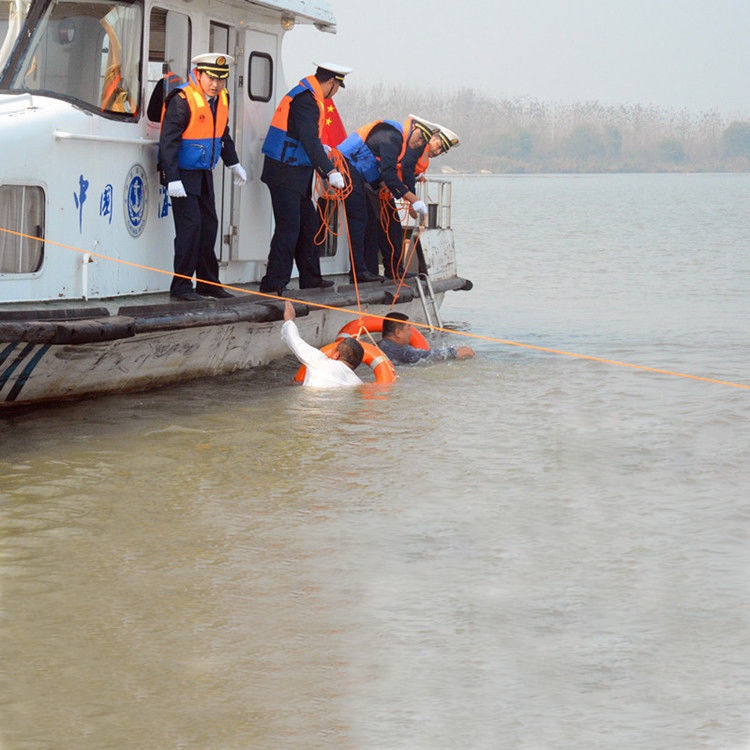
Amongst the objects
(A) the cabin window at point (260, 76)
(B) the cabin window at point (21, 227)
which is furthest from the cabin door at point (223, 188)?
(B) the cabin window at point (21, 227)

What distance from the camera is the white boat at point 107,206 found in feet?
26.2

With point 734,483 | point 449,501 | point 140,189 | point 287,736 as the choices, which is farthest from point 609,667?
point 140,189

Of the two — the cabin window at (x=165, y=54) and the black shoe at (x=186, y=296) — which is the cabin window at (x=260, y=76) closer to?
A: the cabin window at (x=165, y=54)

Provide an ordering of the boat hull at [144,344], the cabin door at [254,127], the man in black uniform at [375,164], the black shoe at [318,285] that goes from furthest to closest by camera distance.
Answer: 1. the man in black uniform at [375,164]
2. the black shoe at [318,285]
3. the cabin door at [254,127]
4. the boat hull at [144,344]

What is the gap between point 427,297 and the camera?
13336 millimetres

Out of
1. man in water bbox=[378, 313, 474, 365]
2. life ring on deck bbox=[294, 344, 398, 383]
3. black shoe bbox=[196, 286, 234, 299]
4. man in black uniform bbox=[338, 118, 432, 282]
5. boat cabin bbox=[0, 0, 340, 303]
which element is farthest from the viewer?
man in black uniform bbox=[338, 118, 432, 282]

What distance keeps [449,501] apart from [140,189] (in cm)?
335

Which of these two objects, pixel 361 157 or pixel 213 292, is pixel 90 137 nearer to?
pixel 213 292

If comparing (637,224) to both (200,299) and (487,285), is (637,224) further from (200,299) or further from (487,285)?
(200,299)

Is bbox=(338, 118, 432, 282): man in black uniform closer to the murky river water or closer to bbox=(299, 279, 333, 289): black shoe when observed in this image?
bbox=(299, 279, 333, 289): black shoe

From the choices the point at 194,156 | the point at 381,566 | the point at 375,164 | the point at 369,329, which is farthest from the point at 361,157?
the point at 381,566

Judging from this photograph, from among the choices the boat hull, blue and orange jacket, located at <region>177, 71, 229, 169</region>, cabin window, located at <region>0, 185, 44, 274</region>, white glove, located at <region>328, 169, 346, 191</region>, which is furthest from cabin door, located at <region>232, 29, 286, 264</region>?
cabin window, located at <region>0, 185, 44, 274</region>

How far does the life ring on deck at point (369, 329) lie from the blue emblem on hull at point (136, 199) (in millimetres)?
2449

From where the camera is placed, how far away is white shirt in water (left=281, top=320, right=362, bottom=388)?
32.2 ft
